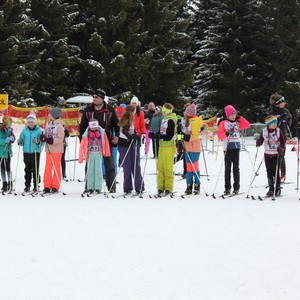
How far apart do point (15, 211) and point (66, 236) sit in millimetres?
2112

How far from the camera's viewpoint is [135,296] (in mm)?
4348

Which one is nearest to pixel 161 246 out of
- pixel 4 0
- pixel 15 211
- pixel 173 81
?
pixel 15 211

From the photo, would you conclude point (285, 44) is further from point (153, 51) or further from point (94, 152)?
point (94, 152)

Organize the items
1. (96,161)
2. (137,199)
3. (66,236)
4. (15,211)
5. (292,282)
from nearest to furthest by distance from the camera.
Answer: (292,282), (66,236), (15,211), (137,199), (96,161)

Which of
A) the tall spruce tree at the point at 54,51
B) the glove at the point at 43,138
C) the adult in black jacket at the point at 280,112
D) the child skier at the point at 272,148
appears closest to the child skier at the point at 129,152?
the glove at the point at 43,138

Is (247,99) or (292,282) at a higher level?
(247,99)

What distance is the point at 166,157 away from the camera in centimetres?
1030

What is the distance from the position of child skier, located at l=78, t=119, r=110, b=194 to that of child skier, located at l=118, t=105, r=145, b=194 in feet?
1.08

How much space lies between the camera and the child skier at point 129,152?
10.2 meters

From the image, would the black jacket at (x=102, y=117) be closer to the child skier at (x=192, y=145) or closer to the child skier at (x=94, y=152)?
the child skier at (x=94, y=152)

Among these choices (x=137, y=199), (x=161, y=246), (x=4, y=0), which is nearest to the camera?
(x=161, y=246)

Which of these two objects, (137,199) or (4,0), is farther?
(4,0)

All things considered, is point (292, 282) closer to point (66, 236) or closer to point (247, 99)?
point (66, 236)

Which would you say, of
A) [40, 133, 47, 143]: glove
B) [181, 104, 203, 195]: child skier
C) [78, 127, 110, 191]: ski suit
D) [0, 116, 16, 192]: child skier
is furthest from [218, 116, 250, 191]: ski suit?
[0, 116, 16, 192]: child skier
